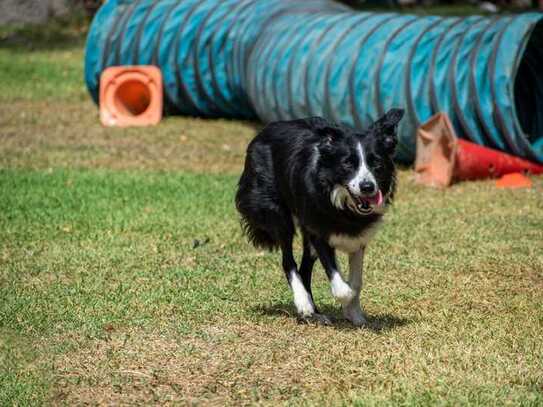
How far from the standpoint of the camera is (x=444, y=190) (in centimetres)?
1073

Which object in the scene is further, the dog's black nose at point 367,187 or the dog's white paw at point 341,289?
A: the dog's white paw at point 341,289

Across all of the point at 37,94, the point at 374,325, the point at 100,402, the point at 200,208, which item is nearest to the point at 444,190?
the point at 200,208

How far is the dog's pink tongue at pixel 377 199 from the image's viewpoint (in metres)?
5.66

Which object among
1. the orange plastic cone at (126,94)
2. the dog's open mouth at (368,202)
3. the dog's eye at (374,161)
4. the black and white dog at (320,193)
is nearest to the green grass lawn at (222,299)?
the black and white dog at (320,193)

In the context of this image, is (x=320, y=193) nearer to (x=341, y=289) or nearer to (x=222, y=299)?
(x=341, y=289)

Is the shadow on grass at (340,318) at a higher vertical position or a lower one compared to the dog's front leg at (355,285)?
lower

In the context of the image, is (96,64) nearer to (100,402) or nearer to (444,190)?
(444,190)

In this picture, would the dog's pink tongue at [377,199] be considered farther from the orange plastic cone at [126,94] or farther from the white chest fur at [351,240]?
the orange plastic cone at [126,94]

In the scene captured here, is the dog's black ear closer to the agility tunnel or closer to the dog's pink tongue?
the dog's pink tongue

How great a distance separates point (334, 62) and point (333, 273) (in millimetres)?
6694

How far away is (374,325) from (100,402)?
1948 mm

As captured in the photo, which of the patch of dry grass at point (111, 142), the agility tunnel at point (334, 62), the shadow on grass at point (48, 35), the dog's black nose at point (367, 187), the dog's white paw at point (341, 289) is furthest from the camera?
the shadow on grass at point (48, 35)

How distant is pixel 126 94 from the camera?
15633 mm

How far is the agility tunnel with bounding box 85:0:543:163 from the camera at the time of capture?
11195 mm
